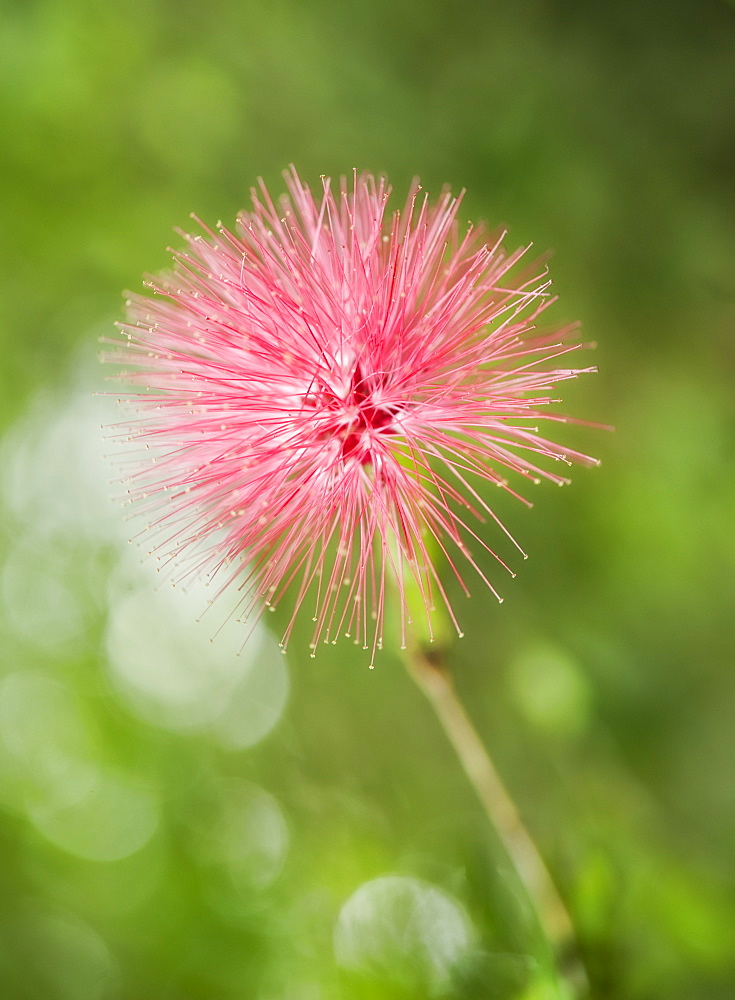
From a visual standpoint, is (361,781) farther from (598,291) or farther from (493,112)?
(493,112)

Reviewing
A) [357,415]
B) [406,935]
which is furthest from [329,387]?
[406,935]

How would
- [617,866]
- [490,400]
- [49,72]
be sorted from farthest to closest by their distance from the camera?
[49,72] < [617,866] < [490,400]

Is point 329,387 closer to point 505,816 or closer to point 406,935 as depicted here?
point 505,816

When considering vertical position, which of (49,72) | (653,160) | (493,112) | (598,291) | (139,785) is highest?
(49,72)

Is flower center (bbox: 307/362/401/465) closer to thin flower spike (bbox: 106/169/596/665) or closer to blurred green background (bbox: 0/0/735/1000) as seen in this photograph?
thin flower spike (bbox: 106/169/596/665)

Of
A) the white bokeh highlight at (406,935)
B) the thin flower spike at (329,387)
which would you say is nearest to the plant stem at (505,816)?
the thin flower spike at (329,387)

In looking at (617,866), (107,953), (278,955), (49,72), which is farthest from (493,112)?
(107,953)

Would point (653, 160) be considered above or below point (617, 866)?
above
